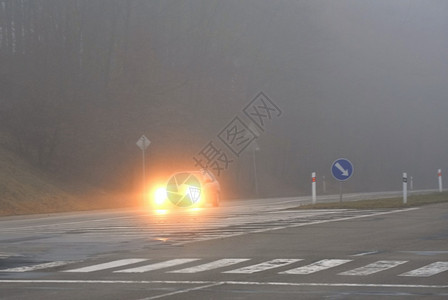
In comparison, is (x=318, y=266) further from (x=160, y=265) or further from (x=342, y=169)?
(x=342, y=169)

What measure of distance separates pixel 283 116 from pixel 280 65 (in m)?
4.44

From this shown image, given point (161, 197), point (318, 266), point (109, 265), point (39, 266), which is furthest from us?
point (161, 197)

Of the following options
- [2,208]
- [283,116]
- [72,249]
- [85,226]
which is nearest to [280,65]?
[283,116]

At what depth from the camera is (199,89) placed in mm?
65625

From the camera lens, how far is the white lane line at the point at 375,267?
12.0 m

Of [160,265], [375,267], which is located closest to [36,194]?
[160,265]

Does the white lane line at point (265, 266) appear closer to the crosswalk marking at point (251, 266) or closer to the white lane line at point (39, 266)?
the crosswalk marking at point (251, 266)

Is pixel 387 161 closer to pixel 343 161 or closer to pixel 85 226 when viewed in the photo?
pixel 343 161

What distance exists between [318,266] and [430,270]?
5.14ft

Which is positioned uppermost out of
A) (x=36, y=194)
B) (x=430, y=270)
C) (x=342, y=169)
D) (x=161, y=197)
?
(x=342, y=169)

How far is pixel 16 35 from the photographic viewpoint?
5541 cm

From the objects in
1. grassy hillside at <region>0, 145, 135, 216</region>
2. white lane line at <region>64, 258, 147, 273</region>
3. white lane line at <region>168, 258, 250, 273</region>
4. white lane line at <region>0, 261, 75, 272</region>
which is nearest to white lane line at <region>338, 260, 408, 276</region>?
white lane line at <region>168, 258, 250, 273</region>

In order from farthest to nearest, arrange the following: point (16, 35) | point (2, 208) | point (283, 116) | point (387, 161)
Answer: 1. point (387, 161)
2. point (283, 116)
3. point (16, 35)
4. point (2, 208)

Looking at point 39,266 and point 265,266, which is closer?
point 265,266
